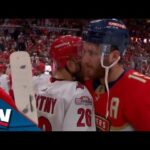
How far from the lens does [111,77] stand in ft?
5.65

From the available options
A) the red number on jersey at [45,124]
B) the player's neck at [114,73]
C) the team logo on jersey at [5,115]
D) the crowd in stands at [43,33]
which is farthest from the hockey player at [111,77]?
the crowd in stands at [43,33]

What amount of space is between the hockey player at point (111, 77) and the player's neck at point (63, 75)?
0.09 meters

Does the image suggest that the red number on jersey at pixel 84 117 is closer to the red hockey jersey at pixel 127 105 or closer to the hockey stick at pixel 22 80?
the red hockey jersey at pixel 127 105

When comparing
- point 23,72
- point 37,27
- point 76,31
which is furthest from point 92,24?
point 37,27

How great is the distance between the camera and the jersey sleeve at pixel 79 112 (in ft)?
5.45

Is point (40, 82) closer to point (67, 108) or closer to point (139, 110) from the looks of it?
point (67, 108)

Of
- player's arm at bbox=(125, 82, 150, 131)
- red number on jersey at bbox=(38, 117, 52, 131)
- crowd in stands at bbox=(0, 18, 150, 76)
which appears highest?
player's arm at bbox=(125, 82, 150, 131)

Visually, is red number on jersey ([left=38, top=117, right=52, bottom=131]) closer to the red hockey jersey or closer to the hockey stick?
the red hockey jersey

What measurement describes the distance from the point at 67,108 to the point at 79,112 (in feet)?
0.19

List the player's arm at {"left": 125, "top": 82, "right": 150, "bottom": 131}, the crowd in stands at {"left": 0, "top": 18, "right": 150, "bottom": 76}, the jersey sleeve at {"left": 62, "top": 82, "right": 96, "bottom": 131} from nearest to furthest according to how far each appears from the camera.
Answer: the player's arm at {"left": 125, "top": 82, "right": 150, "bottom": 131} < the jersey sleeve at {"left": 62, "top": 82, "right": 96, "bottom": 131} < the crowd in stands at {"left": 0, "top": 18, "right": 150, "bottom": 76}

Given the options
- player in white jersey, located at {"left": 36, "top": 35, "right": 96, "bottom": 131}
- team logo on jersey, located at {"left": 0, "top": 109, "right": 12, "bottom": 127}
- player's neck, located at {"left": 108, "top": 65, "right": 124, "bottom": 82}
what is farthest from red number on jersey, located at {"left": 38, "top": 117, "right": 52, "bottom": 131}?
team logo on jersey, located at {"left": 0, "top": 109, "right": 12, "bottom": 127}

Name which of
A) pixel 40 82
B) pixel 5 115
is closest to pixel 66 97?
pixel 40 82

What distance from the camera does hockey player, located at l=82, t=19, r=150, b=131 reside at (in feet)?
5.32
